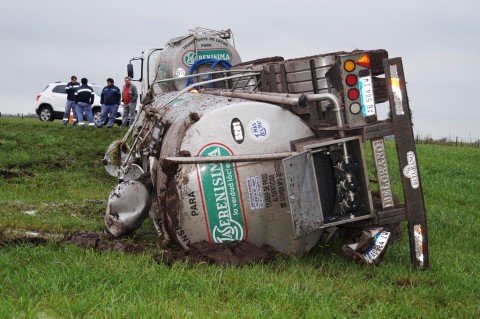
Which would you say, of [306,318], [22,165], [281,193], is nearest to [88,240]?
[281,193]

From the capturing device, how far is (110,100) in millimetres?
22453

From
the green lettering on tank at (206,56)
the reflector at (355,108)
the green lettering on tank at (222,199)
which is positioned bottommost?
the green lettering on tank at (222,199)

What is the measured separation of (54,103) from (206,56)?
1657 cm

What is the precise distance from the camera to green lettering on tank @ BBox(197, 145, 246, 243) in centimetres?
623

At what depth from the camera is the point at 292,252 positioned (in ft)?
21.5

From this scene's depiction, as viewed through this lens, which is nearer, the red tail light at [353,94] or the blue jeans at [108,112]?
the red tail light at [353,94]

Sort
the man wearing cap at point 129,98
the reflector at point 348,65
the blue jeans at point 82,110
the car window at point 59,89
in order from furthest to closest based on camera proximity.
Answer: the car window at point 59,89 < the man wearing cap at point 129,98 < the blue jeans at point 82,110 < the reflector at point 348,65

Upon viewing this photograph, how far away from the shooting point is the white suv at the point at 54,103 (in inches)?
1040

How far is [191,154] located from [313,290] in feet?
5.71

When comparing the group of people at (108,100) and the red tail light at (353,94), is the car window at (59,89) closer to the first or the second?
the group of people at (108,100)

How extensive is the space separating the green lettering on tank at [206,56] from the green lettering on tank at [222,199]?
16.7ft

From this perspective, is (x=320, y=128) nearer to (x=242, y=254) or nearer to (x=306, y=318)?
(x=242, y=254)

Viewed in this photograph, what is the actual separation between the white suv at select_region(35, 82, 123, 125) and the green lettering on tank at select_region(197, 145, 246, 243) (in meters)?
20.5

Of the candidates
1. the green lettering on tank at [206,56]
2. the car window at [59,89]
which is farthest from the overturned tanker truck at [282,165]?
the car window at [59,89]
